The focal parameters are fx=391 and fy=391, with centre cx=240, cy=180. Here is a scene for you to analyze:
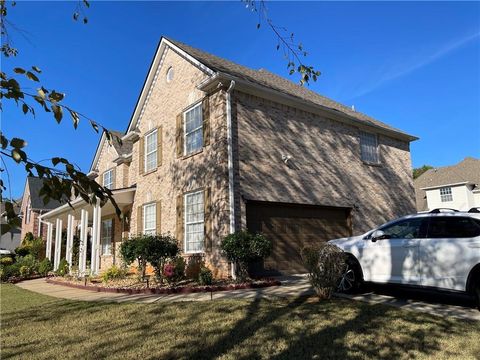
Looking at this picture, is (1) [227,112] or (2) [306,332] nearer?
(2) [306,332]

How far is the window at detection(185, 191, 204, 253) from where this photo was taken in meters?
13.1

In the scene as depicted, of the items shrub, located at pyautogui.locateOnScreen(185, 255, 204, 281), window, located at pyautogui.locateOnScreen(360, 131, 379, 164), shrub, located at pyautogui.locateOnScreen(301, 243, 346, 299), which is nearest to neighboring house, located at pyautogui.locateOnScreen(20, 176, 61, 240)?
shrub, located at pyautogui.locateOnScreen(185, 255, 204, 281)

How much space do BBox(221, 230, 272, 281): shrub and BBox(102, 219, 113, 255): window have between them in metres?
10.9

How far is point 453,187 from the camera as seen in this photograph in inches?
1410

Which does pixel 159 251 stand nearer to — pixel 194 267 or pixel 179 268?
pixel 179 268

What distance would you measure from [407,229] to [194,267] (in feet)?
23.3

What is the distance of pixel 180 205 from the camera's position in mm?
13992

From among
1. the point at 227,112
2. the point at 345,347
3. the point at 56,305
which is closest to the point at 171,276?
the point at 56,305

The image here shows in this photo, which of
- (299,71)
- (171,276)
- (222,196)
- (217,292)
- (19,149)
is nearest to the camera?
(19,149)

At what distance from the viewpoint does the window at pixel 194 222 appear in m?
13.1

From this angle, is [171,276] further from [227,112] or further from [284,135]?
[284,135]

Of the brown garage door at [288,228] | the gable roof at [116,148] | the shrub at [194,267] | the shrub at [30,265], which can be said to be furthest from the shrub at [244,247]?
the shrub at [30,265]

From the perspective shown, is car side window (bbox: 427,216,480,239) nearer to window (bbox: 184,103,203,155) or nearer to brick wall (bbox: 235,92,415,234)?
brick wall (bbox: 235,92,415,234)

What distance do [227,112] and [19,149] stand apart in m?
10.7
